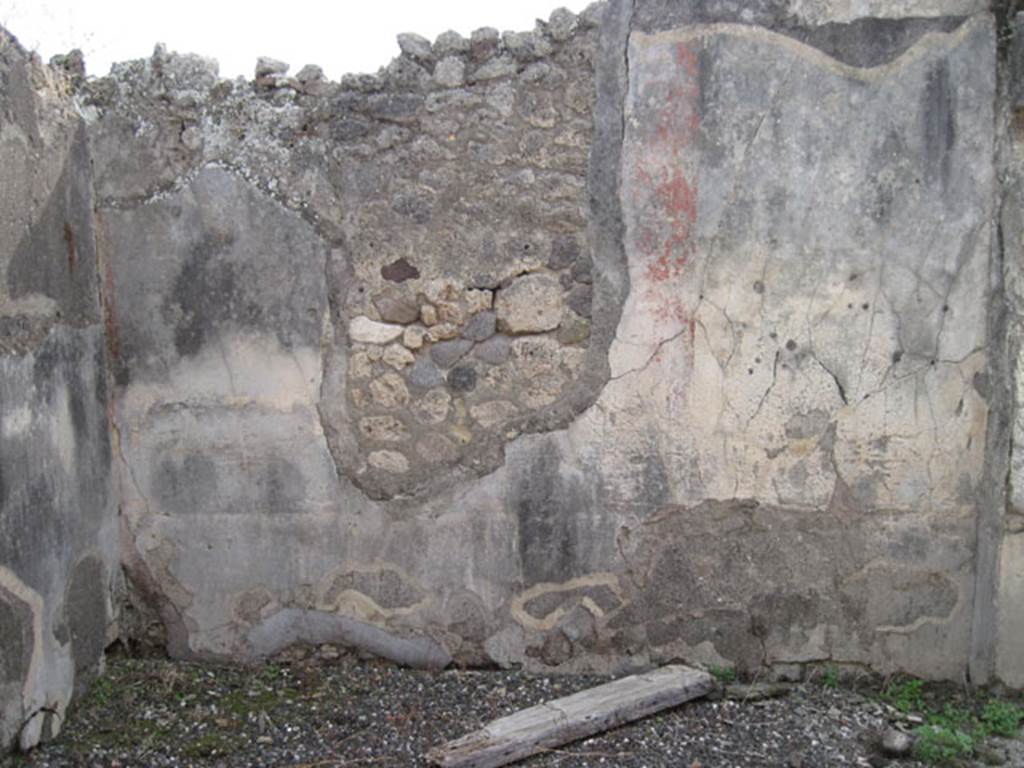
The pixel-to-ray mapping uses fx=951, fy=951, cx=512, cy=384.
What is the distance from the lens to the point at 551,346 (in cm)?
303

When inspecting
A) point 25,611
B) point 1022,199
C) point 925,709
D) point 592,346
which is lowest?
point 925,709

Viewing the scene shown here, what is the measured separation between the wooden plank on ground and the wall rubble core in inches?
6.6

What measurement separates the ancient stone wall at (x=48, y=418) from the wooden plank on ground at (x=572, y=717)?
3.76ft

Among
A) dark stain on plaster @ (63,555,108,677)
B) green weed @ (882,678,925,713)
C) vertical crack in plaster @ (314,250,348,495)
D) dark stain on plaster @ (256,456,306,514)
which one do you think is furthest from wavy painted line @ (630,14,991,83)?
dark stain on plaster @ (63,555,108,677)

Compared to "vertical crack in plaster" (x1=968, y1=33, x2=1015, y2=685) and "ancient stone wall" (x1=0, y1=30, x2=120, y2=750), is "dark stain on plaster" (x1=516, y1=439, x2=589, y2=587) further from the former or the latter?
"ancient stone wall" (x1=0, y1=30, x2=120, y2=750)

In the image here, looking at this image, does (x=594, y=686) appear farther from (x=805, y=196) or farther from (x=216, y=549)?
(x=805, y=196)

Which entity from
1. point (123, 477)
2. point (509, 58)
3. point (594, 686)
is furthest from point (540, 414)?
point (123, 477)

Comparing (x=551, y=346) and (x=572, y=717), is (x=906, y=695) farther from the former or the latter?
(x=551, y=346)

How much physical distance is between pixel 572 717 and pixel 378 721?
0.59m

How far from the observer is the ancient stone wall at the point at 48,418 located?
8.48 ft

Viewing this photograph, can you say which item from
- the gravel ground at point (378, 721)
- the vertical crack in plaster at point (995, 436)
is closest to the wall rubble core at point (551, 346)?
the vertical crack in plaster at point (995, 436)

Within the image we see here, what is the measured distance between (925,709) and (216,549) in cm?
232

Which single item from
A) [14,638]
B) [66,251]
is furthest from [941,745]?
[66,251]

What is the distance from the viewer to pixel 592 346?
3016mm
